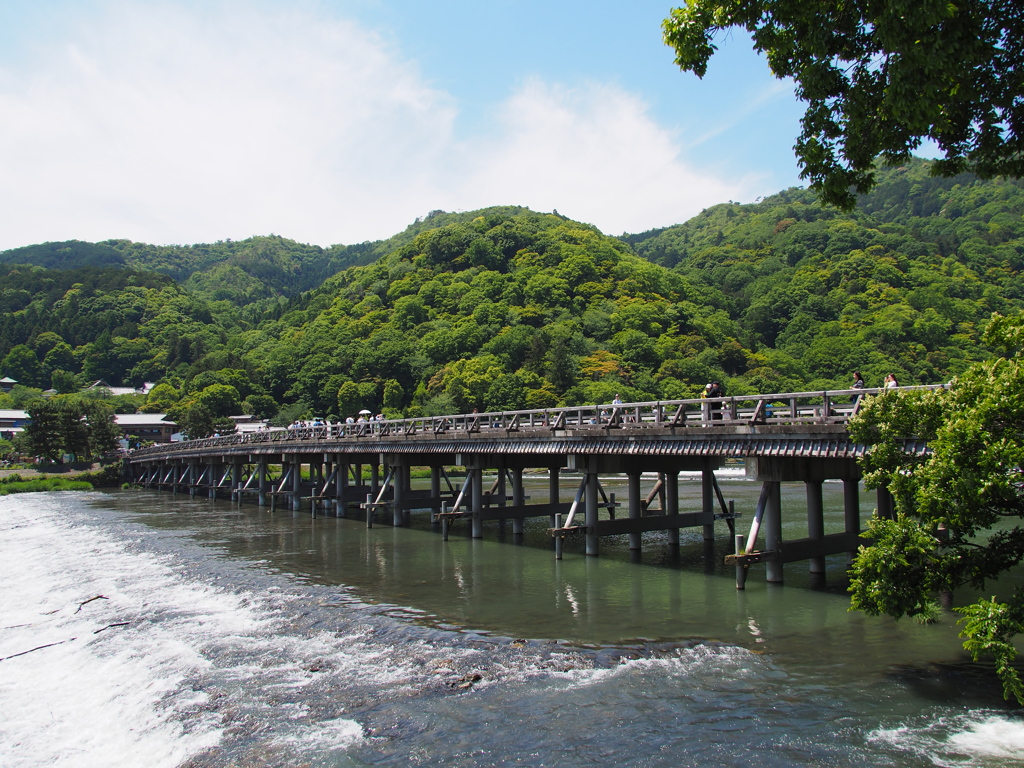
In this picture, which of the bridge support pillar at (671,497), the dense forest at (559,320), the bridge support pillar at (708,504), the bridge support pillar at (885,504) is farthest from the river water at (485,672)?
the dense forest at (559,320)

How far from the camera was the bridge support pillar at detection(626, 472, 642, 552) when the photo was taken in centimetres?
2448

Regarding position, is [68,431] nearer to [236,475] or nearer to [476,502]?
[236,475]

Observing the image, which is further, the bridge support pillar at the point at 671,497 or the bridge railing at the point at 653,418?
the bridge support pillar at the point at 671,497

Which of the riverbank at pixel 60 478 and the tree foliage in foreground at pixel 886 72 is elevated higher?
the tree foliage in foreground at pixel 886 72

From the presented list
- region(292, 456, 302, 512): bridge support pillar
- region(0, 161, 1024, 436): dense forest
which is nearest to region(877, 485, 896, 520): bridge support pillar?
region(292, 456, 302, 512): bridge support pillar

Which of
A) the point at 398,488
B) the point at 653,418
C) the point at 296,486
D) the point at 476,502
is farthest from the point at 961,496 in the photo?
the point at 296,486

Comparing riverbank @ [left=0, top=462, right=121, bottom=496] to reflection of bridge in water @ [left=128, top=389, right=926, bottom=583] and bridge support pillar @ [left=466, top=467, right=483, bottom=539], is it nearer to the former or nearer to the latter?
reflection of bridge in water @ [left=128, top=389, right=926, bottom=583]

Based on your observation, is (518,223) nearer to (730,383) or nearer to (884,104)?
(730,383)

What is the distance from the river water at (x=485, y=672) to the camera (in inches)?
388

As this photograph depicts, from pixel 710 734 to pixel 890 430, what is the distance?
5337 mm

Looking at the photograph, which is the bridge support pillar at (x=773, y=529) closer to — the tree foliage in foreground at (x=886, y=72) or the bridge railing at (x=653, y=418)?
the bridge railing at (x=653, y=418)

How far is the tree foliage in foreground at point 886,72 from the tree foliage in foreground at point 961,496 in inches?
111

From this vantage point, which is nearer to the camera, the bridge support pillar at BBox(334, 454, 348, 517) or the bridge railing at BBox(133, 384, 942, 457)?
the bridge railing at BBox(133, 384, 942, 457)

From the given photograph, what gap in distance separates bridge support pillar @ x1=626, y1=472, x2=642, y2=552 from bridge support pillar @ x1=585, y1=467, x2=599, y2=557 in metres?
1.29
